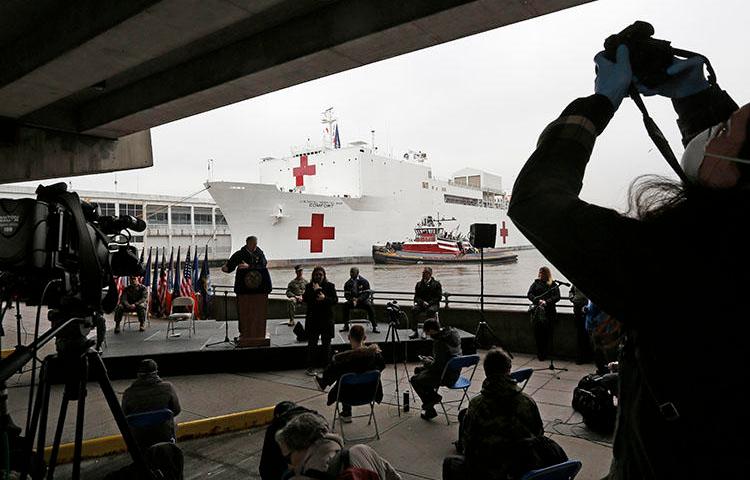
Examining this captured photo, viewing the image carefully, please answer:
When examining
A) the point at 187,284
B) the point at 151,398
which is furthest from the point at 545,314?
the point at 187,284

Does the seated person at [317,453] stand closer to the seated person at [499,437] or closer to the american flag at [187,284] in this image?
the seated person at [499,437]

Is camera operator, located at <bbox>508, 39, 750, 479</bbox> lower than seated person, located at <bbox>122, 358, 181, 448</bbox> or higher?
higher

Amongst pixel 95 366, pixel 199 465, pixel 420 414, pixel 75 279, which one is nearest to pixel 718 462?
pixel 95 366

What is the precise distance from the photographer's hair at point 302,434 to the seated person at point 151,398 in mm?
1486

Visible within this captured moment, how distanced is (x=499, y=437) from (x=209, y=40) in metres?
3.72

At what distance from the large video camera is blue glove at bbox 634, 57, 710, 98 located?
1.74 metres

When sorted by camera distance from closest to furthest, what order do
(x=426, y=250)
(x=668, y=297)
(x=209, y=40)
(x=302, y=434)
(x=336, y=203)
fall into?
(x=668, y=297)
(x=302, y=434)
(x=209, y=40)
(x=336, y=203)
(x=426, y=250)

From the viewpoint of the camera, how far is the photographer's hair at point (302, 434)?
1806 millimetres

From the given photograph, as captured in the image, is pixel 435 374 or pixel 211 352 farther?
pixel 211 352

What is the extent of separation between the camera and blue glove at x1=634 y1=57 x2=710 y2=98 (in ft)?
2.66

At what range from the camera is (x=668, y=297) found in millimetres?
592

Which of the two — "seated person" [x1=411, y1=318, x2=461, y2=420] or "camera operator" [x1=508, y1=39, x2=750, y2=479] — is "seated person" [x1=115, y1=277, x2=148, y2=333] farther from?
"camera operator" [x1=508, y1=39, x2=750, y2=479]

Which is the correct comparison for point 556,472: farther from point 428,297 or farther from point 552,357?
point 428,297

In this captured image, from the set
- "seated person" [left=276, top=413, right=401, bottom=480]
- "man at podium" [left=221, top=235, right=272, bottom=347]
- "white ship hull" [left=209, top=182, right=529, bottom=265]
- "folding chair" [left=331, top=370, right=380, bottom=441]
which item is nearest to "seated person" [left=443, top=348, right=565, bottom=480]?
"seated person" [left=276, top=413, right=401, bottom=480]
